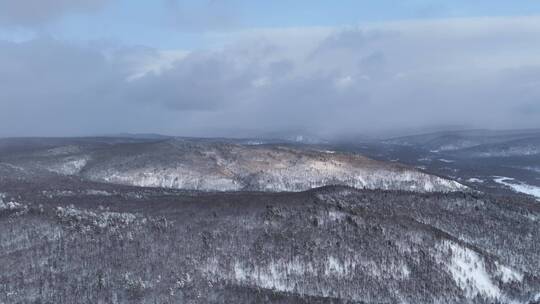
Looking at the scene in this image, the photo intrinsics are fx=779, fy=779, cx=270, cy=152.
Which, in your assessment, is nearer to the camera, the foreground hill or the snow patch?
the foreground hill

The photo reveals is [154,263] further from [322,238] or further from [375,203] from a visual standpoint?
[375,203]

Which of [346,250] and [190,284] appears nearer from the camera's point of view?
[190,284]

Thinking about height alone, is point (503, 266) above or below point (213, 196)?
below

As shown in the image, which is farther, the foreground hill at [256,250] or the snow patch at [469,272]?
the snow patch at [469,272]

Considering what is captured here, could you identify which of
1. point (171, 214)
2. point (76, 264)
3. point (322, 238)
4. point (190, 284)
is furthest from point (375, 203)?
point (76, 264)

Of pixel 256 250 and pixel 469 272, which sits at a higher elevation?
pixel 256 250

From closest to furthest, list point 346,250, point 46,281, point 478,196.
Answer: point 46,281
point 346,250
point 478,196

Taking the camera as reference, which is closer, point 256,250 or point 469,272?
point 256,250

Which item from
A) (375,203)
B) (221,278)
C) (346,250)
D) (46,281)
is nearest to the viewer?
(46,281)
